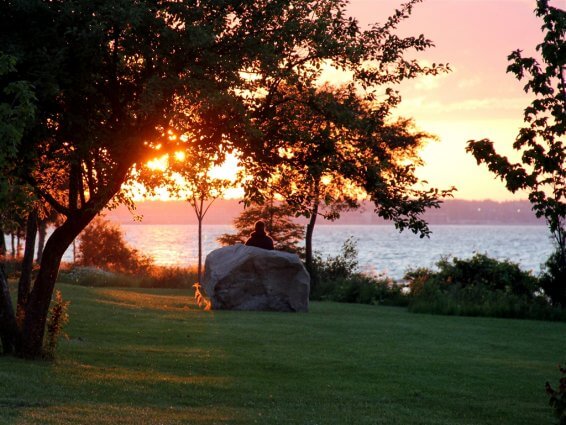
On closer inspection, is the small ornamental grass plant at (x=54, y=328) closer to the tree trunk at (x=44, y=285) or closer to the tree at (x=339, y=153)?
the tree trunk at (x=44, y=285)

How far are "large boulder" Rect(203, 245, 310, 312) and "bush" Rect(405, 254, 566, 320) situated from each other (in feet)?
17.1

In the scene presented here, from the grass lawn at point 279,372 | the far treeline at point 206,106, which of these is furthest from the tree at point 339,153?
the grass lawn at point 279,372

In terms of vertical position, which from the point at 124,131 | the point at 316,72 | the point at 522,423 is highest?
the point at 316,72

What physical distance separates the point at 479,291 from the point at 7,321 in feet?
69.4

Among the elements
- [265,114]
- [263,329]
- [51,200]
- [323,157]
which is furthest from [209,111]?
[263,329]

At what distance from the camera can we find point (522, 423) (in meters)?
12.0

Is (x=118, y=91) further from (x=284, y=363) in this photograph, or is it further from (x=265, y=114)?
(x=284, y=363)

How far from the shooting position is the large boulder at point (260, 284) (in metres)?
26.4

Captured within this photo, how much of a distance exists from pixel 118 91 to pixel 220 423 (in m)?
5.93

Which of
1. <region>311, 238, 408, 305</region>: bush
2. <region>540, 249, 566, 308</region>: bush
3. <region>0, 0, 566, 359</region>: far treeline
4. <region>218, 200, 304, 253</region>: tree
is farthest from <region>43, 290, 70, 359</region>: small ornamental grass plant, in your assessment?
<region>218, 200, 304, 253</region>: tree

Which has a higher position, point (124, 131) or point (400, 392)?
point (124, 131)

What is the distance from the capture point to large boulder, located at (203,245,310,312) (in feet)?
86.7

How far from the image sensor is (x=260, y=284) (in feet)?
87.3

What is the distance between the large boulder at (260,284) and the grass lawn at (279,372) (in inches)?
76.8
